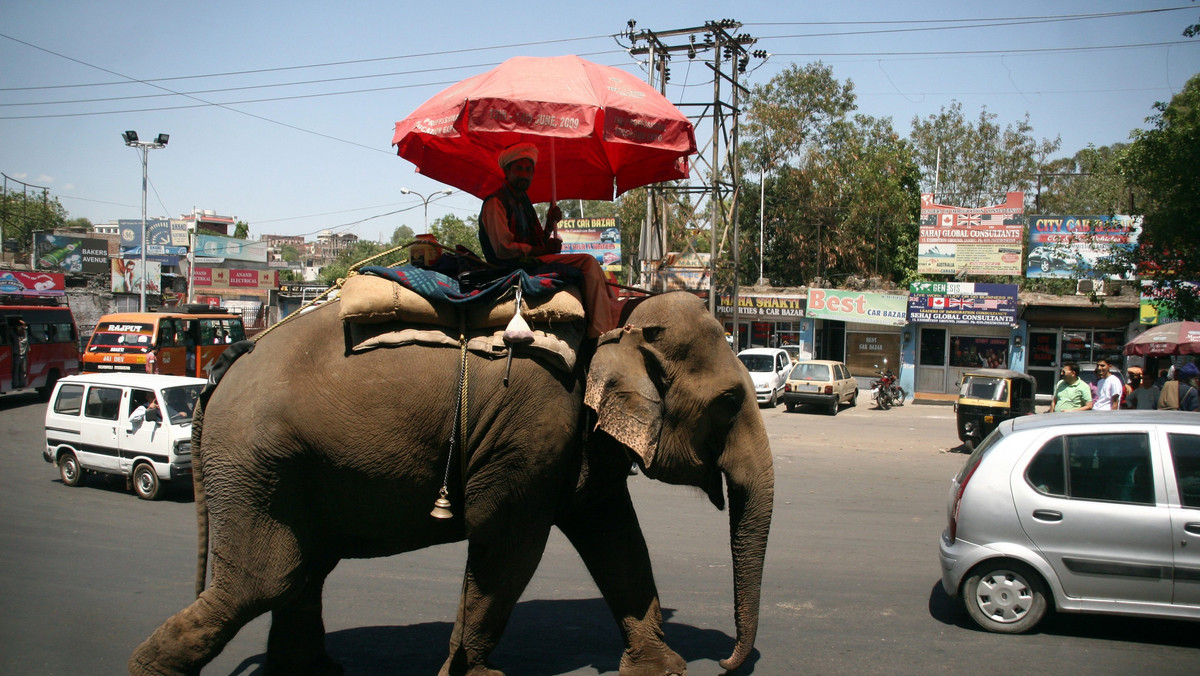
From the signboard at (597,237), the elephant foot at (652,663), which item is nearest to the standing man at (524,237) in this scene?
the elephant foot at (652,663)

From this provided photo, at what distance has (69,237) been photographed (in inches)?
2021

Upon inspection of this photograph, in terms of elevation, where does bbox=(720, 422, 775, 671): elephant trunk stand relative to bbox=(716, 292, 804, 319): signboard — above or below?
below

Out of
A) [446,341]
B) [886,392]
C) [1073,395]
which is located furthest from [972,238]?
[446,341]

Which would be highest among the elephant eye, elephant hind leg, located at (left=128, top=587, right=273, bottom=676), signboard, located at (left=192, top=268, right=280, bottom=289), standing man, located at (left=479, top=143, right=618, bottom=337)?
signboard, located at (left=192, top=268, right=280, bottom=289)

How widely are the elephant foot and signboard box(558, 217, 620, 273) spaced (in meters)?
32.6

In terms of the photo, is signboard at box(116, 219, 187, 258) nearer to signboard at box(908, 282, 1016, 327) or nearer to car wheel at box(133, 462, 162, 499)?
signboard at box(908, 282, 1016, 327)

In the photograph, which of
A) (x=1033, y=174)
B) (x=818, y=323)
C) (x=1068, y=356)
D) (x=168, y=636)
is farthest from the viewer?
(x=1033, y=174)

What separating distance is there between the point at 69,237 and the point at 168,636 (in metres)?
58.7

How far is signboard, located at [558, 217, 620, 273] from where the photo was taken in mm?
36938

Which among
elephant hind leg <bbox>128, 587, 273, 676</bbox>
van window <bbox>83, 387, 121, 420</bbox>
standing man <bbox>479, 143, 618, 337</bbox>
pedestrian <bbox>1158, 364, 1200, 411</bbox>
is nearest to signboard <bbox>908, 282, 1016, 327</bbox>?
pedestrian <bbox>1158, 364, 1200, 411</bbox>

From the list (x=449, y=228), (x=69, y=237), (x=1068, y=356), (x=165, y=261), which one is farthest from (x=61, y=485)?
(x=165, y=261)

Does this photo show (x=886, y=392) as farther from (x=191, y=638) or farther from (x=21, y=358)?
(x=21, y=358)

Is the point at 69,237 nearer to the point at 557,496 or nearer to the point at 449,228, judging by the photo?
the point at 449,228

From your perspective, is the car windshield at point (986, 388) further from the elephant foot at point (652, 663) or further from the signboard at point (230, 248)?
the signboard at point (230, 248)
